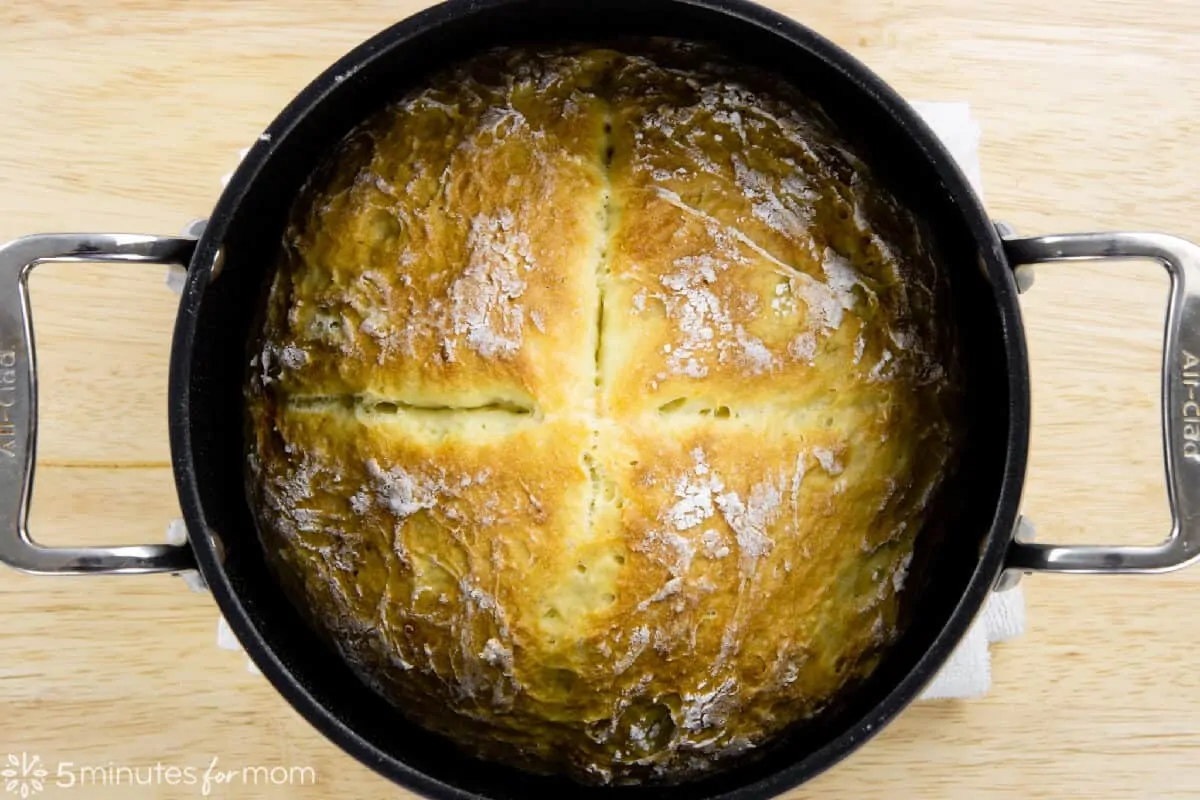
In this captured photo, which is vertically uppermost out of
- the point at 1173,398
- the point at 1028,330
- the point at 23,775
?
the point at 1173,398

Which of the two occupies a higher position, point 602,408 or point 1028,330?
point 602,408

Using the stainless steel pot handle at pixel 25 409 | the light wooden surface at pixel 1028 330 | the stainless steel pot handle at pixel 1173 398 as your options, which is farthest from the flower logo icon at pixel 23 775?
the stainless steel pot handle at pixel 1173 398

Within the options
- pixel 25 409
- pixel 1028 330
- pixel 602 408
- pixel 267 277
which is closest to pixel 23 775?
pixel 25 409

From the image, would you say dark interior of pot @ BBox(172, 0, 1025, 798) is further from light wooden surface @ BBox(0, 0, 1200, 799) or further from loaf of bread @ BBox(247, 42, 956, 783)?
light wooden surface @ BBox(0, 0, 1200, 799)

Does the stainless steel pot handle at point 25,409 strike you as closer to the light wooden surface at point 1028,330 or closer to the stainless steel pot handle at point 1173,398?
the light wooden surface at point 1028,330

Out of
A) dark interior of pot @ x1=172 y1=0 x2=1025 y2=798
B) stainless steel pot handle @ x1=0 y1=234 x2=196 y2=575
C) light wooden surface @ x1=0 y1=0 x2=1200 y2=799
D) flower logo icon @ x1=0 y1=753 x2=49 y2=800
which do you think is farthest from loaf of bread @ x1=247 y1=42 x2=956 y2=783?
flower logo icon @ x1=0 y1=753 x2=49 y2=800

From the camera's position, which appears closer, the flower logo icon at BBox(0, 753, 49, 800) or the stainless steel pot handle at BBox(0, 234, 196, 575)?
the stainless steel pot handle at BBox(0, 234, 196, 575)

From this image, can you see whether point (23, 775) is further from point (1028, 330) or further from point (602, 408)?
point (1028, 330)
